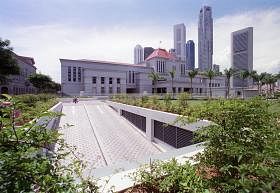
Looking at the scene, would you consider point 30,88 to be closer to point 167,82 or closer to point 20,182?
point 167,82

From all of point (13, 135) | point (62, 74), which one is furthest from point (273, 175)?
point (62, 74)

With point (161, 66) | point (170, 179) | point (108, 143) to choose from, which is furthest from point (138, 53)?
point (170, 179)

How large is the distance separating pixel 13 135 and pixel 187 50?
591ft

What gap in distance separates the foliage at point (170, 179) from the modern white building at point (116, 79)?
59.4 meters

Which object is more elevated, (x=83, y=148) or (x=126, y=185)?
(x=126, y=185)

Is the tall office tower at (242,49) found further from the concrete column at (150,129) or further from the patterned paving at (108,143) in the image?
the concrete column at (150,129)

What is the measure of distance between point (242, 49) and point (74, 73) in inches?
2822

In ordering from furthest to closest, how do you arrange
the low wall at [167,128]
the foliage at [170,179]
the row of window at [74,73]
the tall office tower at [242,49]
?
the tall office tower at [242,49]
the row of window at [74,73]
the low wall at [167,128]
the foliage at [170,179]

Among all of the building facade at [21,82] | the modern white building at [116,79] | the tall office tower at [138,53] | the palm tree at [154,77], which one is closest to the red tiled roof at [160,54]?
the modern white building at [116,79]

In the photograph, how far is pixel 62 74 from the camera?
66.9m

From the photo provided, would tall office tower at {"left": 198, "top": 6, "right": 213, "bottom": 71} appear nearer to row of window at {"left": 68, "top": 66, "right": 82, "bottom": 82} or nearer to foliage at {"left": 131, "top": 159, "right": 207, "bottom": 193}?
row of window at {"left": 68, "top": 66, "right": 82, "bottom": 82}

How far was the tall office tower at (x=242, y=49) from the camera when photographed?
333 ft

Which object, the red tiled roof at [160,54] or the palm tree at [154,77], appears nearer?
the palm tree at [154,77]

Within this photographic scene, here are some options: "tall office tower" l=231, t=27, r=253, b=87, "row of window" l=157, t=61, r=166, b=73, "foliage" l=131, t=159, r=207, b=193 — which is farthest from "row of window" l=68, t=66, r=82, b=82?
"foliage" l=131, t=159, r=207, b=193
